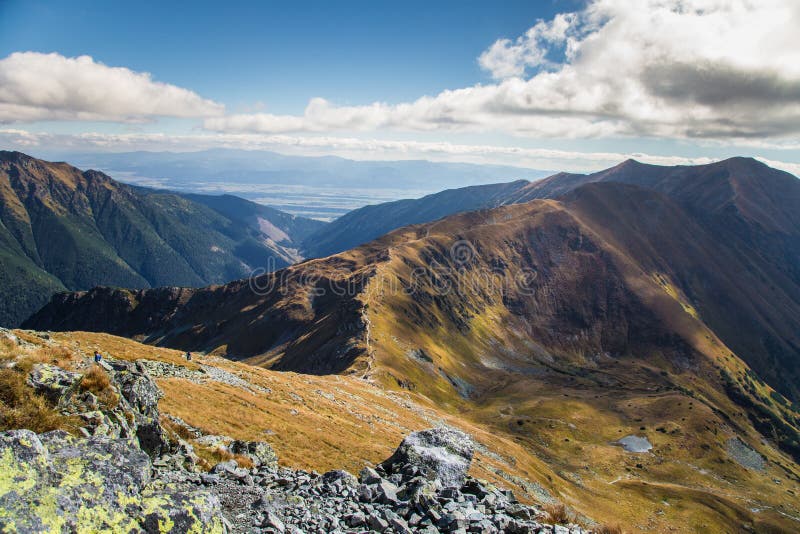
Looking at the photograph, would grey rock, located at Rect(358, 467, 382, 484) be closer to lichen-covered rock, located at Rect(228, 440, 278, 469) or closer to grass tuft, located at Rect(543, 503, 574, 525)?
lichen-covered rock, located at Rect(228, 440, 278, 469)

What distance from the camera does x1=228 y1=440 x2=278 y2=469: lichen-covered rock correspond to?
27.5 m

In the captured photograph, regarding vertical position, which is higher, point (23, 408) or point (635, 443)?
point (23, 408)

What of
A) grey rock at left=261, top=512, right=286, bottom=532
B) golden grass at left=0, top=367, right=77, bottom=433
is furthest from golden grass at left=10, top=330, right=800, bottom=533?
golden grass at left=0, top=367, right=77, bottom=433

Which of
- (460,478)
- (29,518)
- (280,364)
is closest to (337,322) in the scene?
(280,364)

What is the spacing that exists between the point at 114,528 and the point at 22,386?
23.5 ft

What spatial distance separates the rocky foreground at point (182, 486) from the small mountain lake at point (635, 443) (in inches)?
6187

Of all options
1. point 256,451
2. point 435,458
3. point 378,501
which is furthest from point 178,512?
point 256,451

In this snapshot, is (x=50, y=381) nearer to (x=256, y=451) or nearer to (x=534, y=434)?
(x=256, y=451)

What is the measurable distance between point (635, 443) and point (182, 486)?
178m

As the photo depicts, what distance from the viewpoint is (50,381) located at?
656 inches

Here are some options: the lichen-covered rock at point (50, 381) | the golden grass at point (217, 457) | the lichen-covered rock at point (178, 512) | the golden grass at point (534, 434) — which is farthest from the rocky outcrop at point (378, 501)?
the lichen-covered rock at point (50, 381)

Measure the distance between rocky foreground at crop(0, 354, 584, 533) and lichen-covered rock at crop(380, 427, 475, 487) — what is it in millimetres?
75

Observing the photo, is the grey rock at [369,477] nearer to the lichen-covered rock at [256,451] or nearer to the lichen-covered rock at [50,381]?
the lichen-covered rock at [256,451]

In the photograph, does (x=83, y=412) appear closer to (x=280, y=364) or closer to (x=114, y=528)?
(x=114, y=528)
